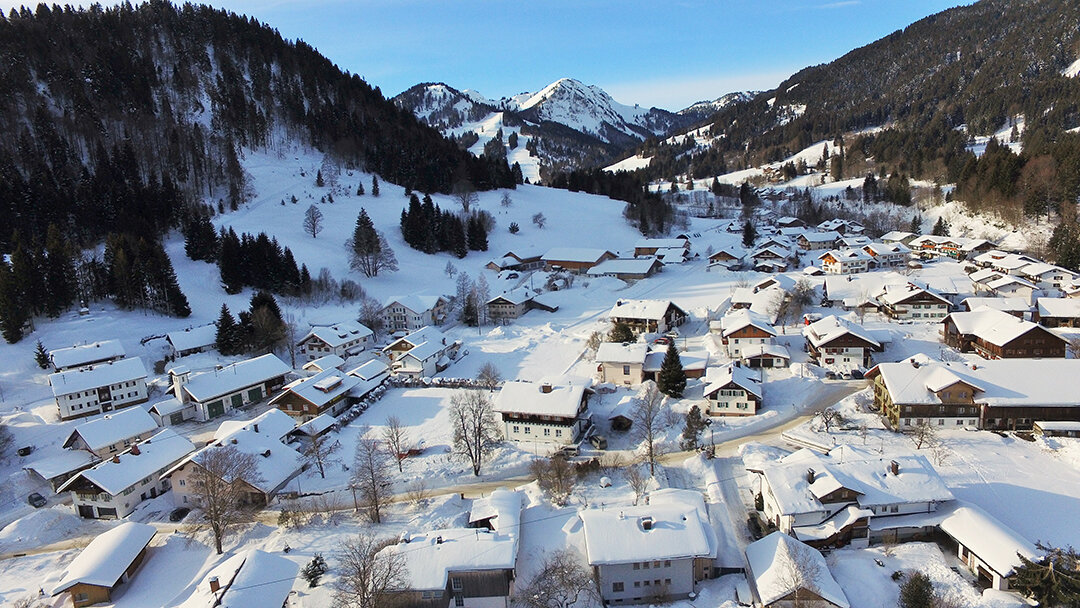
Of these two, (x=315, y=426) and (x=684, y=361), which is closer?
(x=315, y=426)

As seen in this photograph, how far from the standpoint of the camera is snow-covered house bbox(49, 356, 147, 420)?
34.9 metres

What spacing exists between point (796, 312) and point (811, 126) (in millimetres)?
131378

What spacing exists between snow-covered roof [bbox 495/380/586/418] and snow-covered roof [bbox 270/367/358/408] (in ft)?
37.8

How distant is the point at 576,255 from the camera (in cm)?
7356

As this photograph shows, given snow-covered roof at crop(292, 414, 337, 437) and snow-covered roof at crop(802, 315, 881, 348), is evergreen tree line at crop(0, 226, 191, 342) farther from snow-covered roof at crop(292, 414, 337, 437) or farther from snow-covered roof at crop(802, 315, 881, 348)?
snow-covered roof at crop(802, 315, 881, 348)

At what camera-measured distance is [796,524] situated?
69.6 feet

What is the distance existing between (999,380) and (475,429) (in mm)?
26444

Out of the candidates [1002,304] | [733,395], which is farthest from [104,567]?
[1002,304]

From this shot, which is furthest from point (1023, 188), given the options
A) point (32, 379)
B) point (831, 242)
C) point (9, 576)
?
point (32, 379)

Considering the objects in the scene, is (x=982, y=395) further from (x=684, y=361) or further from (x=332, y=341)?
(x=332, y=341)

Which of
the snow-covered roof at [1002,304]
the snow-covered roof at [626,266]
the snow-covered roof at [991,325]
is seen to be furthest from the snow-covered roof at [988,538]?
the snow-covered roof at [626,266]

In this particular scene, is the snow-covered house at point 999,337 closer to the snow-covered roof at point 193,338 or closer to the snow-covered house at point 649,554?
the snow-covered house at point 649,554

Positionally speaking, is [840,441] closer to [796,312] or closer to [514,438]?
[514,438]

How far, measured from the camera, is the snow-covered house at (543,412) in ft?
96.6
